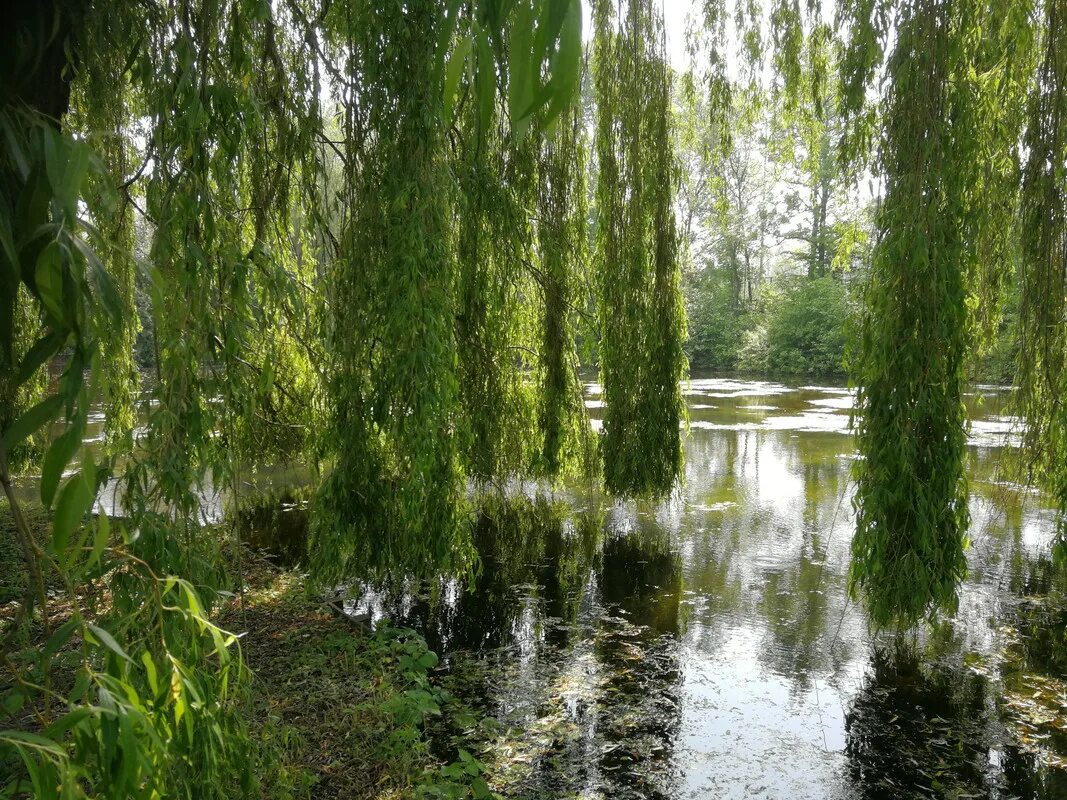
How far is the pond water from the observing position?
315 centimetres

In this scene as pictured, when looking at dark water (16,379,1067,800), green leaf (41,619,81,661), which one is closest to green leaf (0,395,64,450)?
green leaf (41,619,81,661)

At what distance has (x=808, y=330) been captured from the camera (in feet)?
71.0

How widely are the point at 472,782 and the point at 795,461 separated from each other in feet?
21.4

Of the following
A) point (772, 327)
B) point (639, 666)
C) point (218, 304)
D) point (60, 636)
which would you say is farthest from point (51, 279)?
point (772, 327)

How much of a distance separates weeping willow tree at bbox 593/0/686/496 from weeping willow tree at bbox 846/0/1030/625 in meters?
1.51

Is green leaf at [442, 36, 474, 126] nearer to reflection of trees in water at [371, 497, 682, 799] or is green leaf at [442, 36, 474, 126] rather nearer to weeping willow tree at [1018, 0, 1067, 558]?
reflection of trees in water at [371, 497, 682, 799]

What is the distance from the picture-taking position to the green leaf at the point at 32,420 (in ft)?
2.53

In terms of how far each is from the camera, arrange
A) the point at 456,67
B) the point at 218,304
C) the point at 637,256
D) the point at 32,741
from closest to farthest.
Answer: the point at 456,67 < the point at 32,741 < the point at 218,304 < the point at 637,256

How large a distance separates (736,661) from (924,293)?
2.15 meters

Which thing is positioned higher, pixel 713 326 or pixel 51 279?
pixel 713 326

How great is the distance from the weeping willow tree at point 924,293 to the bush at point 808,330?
711 inches

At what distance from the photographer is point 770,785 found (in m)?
3.08

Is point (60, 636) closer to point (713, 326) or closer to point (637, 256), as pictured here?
point (637, 256)

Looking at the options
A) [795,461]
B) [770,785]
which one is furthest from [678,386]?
[795,461]
